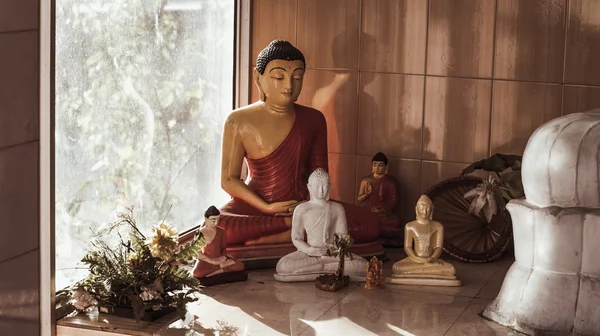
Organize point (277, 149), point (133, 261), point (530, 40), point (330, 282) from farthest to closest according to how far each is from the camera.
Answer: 1. point (530, 40)
2. point (277, 149)
3. point (330, 282)
4. point (133, 261)

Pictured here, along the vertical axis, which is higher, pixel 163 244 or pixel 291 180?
pixel 291 180

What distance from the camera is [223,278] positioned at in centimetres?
586

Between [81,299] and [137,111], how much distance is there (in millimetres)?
1365

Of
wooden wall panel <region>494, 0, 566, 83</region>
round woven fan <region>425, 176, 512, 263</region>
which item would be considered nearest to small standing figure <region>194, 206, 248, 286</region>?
round woven fan <region>425, 176, 512, 263</region>

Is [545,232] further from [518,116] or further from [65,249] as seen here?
[65,249]

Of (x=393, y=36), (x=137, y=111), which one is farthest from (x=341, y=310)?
(x=393, y=36)

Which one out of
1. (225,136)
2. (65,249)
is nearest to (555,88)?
(225,136)

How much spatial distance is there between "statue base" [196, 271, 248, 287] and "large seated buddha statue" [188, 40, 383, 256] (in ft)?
1.60

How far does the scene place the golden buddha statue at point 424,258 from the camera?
5.88 meters

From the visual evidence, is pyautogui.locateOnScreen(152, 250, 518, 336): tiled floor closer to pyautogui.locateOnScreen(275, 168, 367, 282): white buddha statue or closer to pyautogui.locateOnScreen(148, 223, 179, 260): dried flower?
pyautogui.locateOnScreen(275, 168, 367, 282): white buddha statue

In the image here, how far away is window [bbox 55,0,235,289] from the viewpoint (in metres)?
5.34

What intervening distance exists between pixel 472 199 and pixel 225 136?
169 centimetres

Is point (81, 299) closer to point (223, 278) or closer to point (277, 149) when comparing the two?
point (223, 278)

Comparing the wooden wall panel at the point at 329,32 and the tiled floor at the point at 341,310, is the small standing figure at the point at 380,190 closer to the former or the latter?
the wooden wall panel at the point at 329,32
